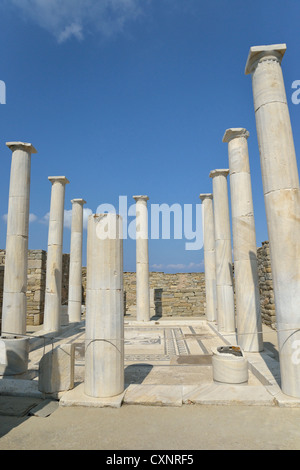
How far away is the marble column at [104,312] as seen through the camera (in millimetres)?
4613

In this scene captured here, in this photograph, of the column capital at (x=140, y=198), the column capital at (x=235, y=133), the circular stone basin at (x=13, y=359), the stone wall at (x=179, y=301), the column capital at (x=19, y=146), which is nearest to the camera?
the circular stone basin at (x=13, y=359)

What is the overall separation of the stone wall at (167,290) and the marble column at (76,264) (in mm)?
2011

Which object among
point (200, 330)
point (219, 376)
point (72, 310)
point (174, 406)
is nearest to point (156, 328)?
point (200, 330)

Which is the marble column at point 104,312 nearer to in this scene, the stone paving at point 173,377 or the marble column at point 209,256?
the stone paving at point 173,377

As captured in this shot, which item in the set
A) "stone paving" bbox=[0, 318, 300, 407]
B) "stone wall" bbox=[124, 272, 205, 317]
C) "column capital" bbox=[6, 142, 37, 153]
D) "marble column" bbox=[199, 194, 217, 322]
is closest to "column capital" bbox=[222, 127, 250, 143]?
"stone paving" bbox=[0, 318, 300, 407]

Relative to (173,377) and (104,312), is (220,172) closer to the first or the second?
(173,377)

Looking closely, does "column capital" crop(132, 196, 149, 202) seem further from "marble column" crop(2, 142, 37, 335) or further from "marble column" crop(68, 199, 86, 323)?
"marble column" crop(2, 142, 37, 335)

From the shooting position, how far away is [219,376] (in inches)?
210

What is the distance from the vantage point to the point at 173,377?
594 cm

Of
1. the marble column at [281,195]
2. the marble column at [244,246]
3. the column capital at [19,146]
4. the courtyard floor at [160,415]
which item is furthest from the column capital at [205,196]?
the courtyard floor at [160,415]

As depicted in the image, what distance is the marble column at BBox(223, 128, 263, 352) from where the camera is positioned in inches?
299

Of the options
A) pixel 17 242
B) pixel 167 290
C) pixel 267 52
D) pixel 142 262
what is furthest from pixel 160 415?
pixel 167 290

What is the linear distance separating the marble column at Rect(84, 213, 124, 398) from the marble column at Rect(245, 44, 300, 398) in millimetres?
2519
